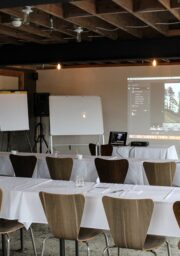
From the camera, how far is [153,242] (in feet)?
11.5

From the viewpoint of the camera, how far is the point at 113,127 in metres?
11.3

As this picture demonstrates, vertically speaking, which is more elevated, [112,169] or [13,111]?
[13,111]

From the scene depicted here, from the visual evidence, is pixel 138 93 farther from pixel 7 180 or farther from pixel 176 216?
pixel 176 216

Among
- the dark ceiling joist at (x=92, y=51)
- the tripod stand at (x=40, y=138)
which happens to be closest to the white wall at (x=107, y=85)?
the tripod stand at (x=40, y=138)

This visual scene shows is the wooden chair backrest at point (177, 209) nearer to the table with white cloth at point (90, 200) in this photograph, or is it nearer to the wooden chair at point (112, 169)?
the table with white cloth at point (90, 200)

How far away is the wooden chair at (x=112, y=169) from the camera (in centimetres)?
593

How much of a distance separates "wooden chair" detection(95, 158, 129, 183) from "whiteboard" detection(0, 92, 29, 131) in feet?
15.7

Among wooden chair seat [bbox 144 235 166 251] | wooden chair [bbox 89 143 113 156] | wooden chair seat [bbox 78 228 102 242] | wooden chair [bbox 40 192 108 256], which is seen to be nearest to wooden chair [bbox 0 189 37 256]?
wooden chair [bbox 40 192 108 256]

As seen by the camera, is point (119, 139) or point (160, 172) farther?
point (119, 139)

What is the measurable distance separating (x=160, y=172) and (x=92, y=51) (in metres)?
2.79

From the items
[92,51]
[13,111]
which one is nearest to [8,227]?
[92,51]

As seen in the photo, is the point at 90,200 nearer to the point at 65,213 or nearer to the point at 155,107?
the point at 65,213

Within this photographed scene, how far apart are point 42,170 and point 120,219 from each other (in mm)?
3644

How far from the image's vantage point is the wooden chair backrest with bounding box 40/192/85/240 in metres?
3.52
